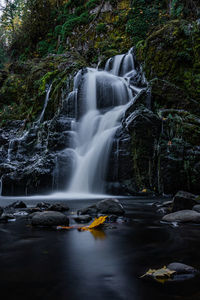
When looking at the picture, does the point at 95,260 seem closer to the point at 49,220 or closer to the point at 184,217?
the point at 49,220

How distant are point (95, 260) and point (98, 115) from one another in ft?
35.9

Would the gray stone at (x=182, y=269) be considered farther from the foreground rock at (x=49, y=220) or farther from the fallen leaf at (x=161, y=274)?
the foreground rock at (x=49, y=220)

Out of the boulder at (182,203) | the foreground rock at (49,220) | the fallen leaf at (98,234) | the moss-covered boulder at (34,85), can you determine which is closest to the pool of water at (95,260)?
the fallen leaf at (98,234)

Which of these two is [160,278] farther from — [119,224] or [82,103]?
[82,103]

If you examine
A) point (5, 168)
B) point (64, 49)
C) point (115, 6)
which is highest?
point (115, 6)

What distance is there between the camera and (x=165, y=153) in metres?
9.07

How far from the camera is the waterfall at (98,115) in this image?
9938 millimetres

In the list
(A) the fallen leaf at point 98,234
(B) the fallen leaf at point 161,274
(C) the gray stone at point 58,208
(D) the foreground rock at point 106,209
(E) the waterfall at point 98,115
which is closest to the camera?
(B) the fallen leaf at point 161,274

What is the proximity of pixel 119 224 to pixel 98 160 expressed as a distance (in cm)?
613

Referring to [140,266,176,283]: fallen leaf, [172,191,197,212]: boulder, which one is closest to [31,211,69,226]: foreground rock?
[172,191,197,212]: boulder

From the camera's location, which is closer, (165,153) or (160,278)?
(160,278)

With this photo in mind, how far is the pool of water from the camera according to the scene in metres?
1.62

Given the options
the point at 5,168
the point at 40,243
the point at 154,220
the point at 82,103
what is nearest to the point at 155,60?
the point at 82,103

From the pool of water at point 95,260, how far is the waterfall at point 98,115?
20.0 ft
